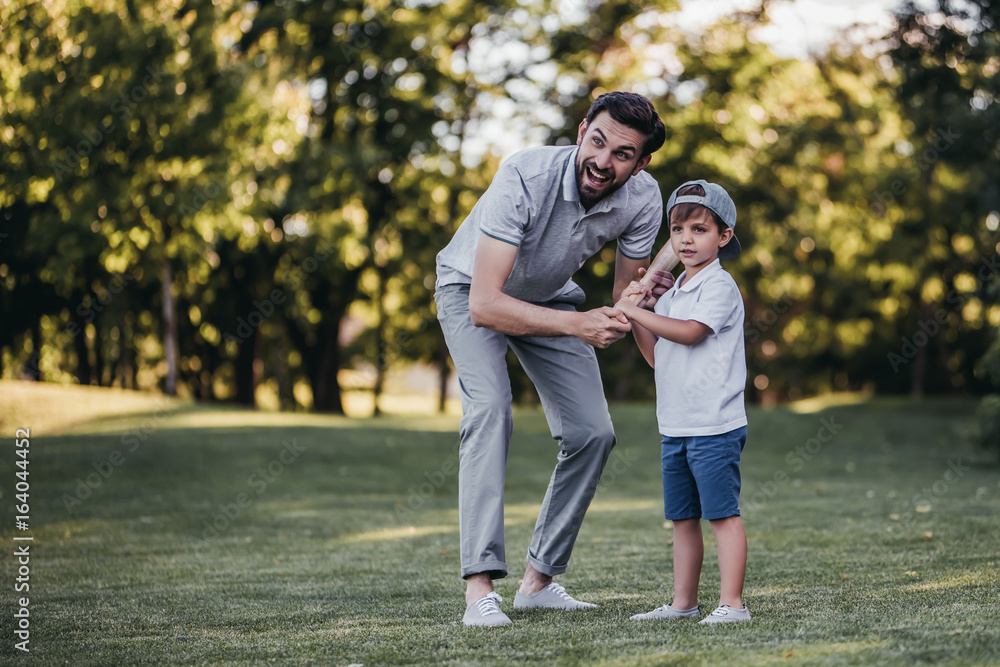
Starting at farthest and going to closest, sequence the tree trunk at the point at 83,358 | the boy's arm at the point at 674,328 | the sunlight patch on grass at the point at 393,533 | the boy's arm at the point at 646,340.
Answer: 1. the tree trunk at the point at 83,358
2. the sunlight patch on grass at the point at 393,533
3. the boy's arm at the point at 646,340
4. the boy's arm at the point at 674,328

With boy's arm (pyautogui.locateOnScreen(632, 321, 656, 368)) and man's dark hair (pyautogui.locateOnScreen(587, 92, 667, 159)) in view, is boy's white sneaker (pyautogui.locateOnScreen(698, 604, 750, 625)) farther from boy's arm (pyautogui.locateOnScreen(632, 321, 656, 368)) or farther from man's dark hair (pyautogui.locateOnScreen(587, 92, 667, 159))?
man's dark hair (pyautogui.locateOnScreen(587, 92, 667, 159))

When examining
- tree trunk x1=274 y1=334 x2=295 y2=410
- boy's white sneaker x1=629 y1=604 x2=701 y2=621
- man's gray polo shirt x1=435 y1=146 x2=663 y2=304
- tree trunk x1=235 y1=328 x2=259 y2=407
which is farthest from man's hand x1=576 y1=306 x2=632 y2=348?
tree trunk x1=274 y1=334 x2=295 y2=410

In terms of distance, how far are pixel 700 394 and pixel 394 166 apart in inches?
740

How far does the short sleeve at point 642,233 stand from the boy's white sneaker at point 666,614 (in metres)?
1.43

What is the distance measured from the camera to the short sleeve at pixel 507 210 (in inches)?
144

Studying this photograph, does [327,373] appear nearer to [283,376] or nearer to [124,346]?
[283,376]

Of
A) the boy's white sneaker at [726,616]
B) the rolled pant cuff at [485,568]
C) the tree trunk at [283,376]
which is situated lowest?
the tree trunk at [283,376]

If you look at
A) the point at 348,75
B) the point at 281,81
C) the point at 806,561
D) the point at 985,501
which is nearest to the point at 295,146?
the point at 281,81

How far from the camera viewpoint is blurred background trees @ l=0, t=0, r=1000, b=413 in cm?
1716

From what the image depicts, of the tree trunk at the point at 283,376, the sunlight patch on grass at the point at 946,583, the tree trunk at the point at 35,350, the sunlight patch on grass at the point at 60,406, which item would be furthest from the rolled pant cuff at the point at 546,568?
the tree trunk at the point at 35,350

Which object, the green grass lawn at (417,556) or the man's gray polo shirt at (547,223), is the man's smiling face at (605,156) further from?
the green grass lawn at (417,556)

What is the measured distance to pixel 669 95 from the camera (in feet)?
73.0

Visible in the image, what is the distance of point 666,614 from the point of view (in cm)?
370

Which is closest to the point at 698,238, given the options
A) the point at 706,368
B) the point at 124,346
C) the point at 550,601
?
the point at 706,368
